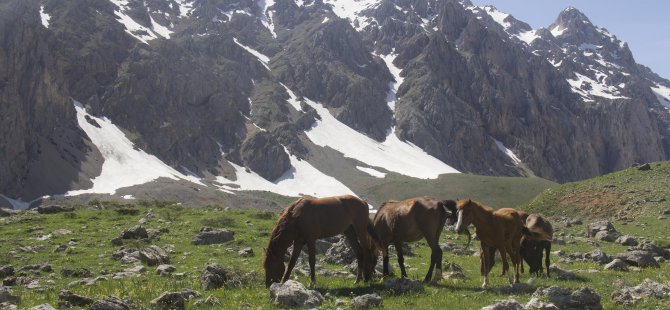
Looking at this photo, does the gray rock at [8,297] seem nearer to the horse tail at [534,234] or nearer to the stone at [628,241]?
the horse tail at [534,234]

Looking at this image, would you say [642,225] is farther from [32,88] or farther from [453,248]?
[32,88]

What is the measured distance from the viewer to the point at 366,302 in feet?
47.2

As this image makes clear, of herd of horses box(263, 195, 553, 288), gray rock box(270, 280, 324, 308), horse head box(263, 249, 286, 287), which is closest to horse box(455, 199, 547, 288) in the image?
herd of horses box(263, 195, 553, 288)

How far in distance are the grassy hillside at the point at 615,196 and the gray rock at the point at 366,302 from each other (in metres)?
48.2

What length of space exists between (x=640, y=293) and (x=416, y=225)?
6848 mm

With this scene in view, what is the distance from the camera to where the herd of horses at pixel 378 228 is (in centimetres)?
1769

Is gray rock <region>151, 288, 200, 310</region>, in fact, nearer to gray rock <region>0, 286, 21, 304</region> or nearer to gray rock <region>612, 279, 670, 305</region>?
gray rock <region>0, 286, 21, 304</region>

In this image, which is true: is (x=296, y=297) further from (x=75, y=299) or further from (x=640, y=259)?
(x=640, y=259)

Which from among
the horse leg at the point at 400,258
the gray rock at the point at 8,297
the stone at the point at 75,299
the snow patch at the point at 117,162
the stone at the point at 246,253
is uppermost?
the horse leg at the point at 400,258

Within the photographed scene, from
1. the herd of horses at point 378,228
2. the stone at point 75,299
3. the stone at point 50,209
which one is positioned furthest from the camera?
the stone at point 50,209

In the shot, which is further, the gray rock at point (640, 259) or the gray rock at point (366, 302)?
the gray rock at point (640, 259)

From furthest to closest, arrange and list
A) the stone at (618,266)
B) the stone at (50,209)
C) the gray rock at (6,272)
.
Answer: the stone at (50,209) → the stone at (618,266) → the gray rock at (6,272)

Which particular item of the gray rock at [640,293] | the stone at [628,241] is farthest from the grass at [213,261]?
the stone at [628,241]

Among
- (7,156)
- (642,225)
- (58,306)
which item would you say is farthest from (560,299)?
(7,156)
